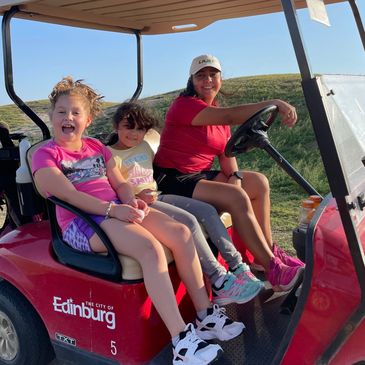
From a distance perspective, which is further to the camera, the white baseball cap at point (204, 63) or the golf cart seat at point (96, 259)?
the white baseball cap at point (204, 63)

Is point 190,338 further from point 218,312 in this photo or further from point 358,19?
point 358,19

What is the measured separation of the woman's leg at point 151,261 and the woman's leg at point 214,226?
417mm

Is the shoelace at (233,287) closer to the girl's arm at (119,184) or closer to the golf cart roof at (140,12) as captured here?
the girl's arm at (119,184)

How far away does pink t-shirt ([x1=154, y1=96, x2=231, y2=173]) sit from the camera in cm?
299

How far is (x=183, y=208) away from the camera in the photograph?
8.80ft

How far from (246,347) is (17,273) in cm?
119

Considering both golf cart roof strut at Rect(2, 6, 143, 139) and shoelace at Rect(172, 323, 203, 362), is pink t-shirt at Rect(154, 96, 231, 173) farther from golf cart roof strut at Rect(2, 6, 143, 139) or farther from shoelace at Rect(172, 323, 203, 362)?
shoelace at Rect(172, 323, 203, 362)

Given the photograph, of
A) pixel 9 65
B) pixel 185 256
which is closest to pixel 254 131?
pixel 185 256

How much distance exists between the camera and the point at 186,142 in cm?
303

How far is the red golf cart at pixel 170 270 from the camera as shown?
5.49 ft

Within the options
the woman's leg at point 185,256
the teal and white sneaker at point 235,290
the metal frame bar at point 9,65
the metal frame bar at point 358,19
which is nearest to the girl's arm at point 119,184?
the woman's leg at point 185,256

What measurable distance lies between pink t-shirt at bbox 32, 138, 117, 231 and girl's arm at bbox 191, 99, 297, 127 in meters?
0.64

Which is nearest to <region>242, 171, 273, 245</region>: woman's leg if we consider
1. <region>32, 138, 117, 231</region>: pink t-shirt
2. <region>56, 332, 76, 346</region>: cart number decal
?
<region>32, 138, 117, 231</region>: pink t-shirt

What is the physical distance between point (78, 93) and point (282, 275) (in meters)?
1.41
